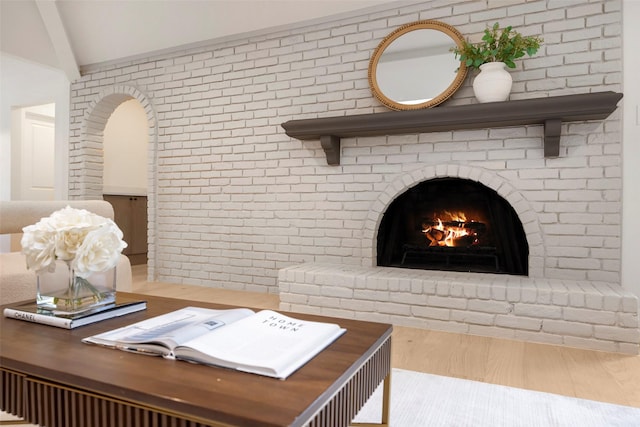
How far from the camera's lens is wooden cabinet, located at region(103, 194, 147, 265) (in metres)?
4.99

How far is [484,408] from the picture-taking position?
1558mm

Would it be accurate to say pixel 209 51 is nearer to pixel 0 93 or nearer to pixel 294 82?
pixel 294 82

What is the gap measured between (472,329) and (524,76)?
1.71 metres

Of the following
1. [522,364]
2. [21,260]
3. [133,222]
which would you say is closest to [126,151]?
[133,222]

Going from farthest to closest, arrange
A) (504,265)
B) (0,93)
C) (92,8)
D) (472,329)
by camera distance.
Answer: (0,93) < (92,8) < (504,265) < (472,329)

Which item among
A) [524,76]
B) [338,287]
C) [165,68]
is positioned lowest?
[338,287]

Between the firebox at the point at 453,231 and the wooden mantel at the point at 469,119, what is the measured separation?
56 centimetres

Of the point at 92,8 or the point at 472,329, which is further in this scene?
the point at 92,8

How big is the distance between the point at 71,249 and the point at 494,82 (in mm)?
2556

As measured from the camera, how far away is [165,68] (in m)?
4.12

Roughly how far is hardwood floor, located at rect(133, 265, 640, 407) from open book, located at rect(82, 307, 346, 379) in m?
1.10

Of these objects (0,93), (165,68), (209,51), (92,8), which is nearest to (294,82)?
(209,51)

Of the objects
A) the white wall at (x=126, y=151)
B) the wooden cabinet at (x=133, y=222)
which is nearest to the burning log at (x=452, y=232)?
the wooden cabinet at (x=133, y=222)

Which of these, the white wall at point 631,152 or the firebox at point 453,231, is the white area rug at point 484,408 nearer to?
the white wall at point 631,152
